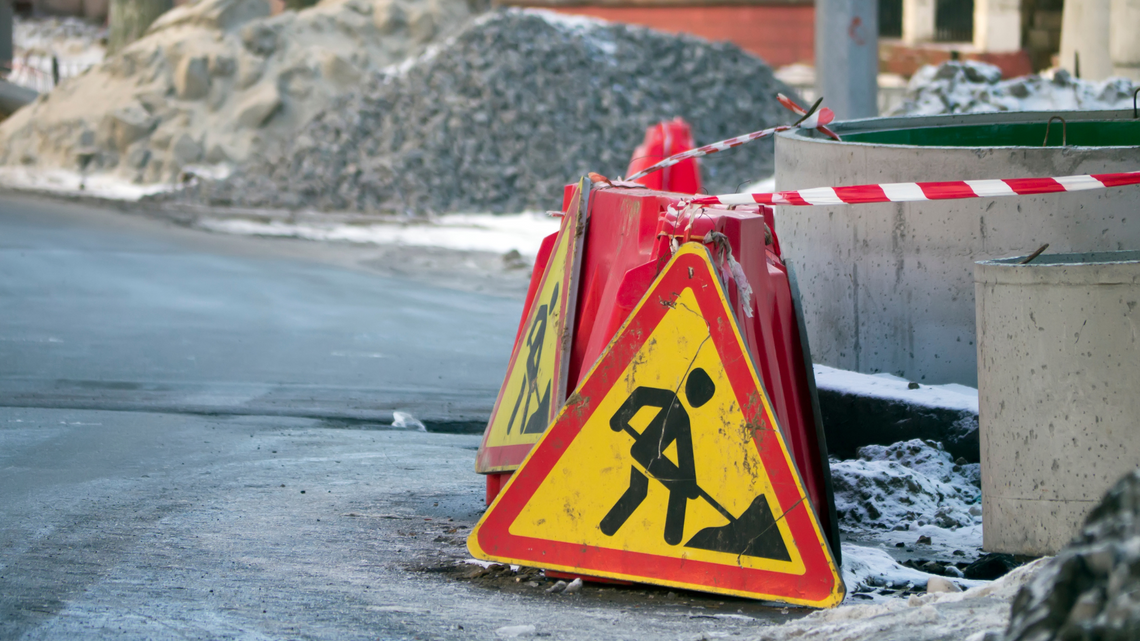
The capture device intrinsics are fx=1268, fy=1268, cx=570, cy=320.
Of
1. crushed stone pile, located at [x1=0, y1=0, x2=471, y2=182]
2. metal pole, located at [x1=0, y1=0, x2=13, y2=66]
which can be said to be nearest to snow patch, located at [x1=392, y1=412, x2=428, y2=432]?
crushed stone pile, located at [x1=0, y1=0, x2=471, y2=182]

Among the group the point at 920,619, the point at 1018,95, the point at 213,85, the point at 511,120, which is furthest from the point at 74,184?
the point at 920,619

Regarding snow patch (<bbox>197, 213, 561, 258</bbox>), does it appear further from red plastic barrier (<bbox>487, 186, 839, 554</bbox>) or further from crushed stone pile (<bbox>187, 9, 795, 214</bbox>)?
red plastic barrier (<bbox>487, 186, 839, 554</bbox>)

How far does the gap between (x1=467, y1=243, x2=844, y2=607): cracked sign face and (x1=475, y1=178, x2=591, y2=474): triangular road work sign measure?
0.40 m

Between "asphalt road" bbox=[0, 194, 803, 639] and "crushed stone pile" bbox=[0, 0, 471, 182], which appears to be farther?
"crushed stone pile" bbox=[0, 0, 471, 182]

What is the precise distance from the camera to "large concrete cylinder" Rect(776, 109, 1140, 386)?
4.62m

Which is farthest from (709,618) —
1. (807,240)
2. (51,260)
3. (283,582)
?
(51,260)

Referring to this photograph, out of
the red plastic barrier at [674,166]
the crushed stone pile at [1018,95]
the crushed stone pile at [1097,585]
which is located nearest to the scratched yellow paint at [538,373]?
the crushed stone pile at [1097,585]

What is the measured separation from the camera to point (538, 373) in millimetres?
3998

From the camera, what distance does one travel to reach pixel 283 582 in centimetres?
355

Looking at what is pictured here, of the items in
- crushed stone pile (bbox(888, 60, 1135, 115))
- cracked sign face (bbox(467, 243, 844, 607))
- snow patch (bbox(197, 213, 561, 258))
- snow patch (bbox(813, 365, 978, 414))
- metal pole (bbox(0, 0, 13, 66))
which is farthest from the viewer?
metal pole (bbox(0, 0, 13, 66))

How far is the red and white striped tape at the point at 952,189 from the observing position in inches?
177

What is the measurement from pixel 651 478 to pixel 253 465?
7.18 ft

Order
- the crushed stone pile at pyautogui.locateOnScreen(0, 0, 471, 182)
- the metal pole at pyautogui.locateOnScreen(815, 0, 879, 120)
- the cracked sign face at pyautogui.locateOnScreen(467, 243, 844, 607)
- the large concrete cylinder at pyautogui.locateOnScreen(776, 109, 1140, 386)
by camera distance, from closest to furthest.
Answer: the cracked sign face at pyautogui.locateOnScreen(467, 243, 844, 607) → the large concrete cylinder at pyautogui.locateOnScreen(776, 109, 1140, 386) → the metal pole at pyautogui.locateOnScreen(815, 0, 879, 120) → the crushed stone pile at pyautogui.locateOnScreen(0, 0, 471, 182)

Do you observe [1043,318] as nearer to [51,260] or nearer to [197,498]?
[197,498]
